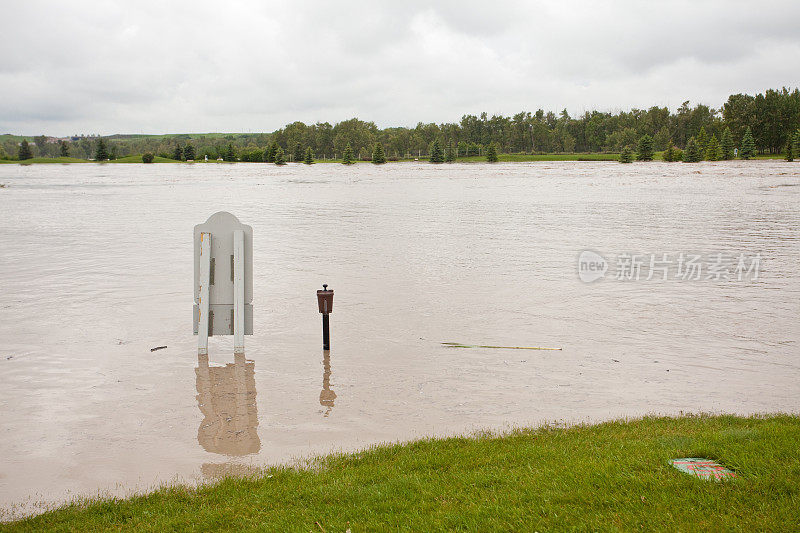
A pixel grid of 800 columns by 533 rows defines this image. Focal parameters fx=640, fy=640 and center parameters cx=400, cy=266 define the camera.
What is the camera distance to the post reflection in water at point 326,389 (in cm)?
791

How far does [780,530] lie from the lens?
4.06 metres

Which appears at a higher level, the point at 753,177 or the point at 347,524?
the point at 753,177

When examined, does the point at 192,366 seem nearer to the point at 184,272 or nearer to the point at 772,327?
the point at 184,272

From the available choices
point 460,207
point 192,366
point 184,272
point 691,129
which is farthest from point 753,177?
point 691,129

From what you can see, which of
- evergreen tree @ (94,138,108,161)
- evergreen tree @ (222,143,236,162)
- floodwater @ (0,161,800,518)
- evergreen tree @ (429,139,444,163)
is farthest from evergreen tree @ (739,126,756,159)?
evergreen tree @ (94,138,108,161)

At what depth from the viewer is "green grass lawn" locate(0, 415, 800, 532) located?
4383mm

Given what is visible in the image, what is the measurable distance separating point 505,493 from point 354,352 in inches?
212

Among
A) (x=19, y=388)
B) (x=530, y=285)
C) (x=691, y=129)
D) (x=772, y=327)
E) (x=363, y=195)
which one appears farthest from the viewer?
(x=691, y=129)

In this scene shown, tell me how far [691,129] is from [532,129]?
40.1 metres

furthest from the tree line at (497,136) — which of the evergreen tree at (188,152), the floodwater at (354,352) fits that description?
the floodwater at (354,352)

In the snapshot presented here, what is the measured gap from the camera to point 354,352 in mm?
10008

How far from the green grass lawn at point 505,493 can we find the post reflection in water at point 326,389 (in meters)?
1.77

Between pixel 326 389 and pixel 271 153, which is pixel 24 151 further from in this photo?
pixel 326 389

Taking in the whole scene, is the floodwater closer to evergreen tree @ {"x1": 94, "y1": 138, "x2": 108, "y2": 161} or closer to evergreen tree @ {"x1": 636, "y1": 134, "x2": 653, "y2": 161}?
evergreen tree @ {"x1": 636, "y1": 134, "x2": 653, "y2": 161}
